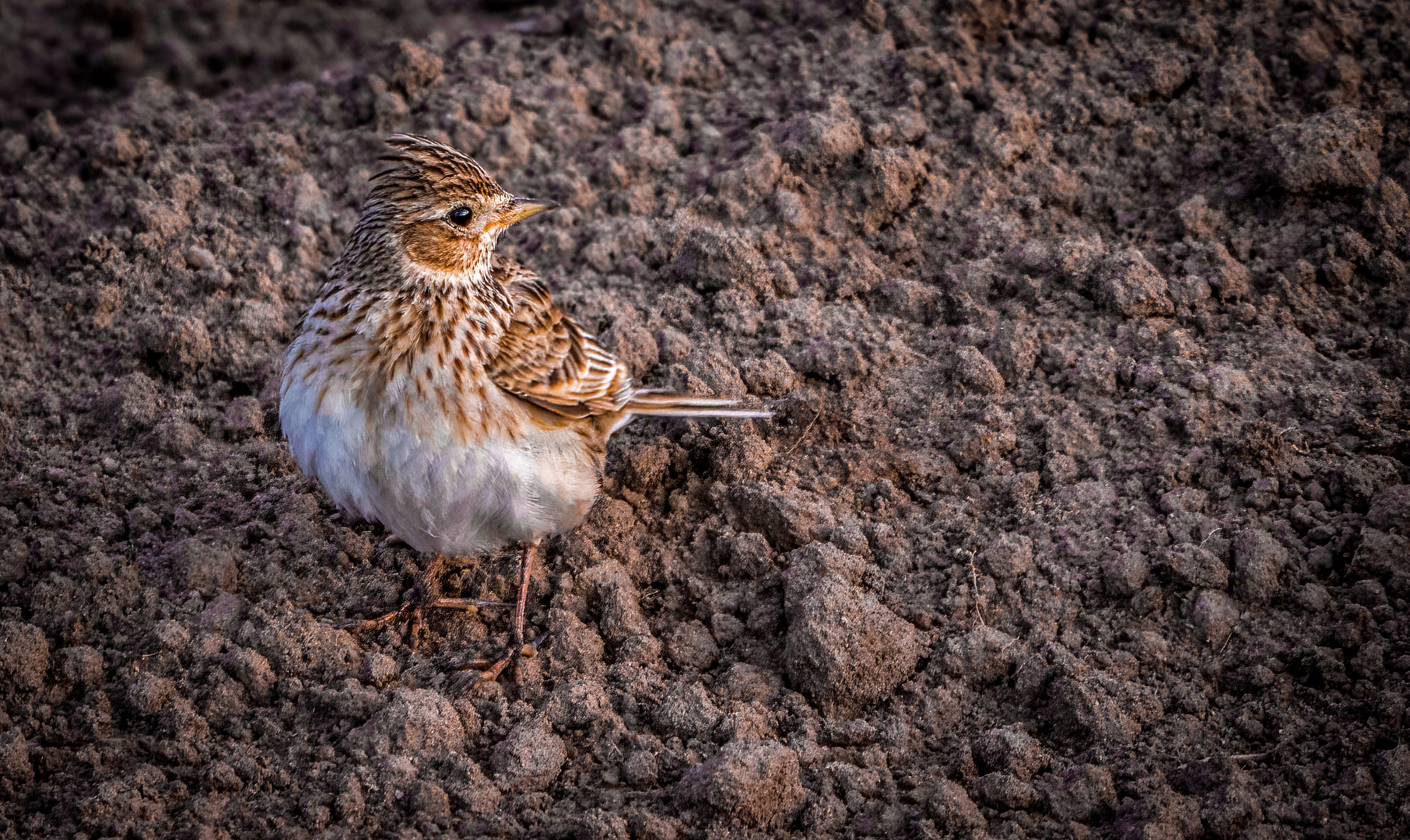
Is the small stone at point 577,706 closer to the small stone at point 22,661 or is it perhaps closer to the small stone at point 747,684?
the small stone at point 747,684

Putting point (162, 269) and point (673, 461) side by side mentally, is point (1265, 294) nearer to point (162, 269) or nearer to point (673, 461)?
point (673, 461)

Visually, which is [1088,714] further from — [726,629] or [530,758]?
[530,758]

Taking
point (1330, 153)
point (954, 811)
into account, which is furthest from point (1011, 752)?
point (1330, 153)

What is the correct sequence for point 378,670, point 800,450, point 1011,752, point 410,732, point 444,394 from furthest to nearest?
point 800,450 < point 378,670 < point 444,394 < point 410,732 < point 1011,752

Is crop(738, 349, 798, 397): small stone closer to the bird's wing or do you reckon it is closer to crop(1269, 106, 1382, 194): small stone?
the bird's wing

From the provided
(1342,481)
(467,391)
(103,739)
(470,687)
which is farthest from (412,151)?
A: (1342,481)

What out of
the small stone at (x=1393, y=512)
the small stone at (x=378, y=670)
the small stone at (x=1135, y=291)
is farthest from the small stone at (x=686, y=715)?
the small stone at (x=1135, y=291)
